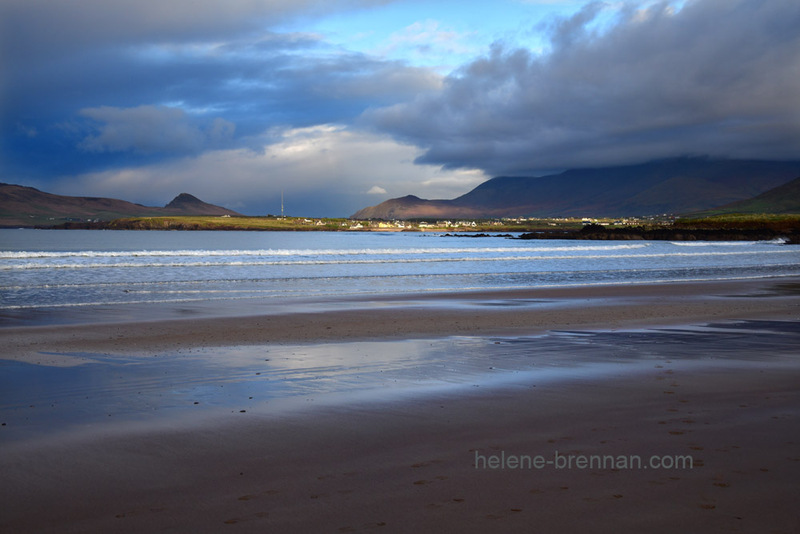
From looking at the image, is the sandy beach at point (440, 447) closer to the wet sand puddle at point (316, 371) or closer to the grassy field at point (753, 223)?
the wet sand puddle at point (316, 371)

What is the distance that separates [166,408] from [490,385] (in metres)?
3.99

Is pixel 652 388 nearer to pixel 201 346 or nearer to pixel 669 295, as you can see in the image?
pixel 201 346

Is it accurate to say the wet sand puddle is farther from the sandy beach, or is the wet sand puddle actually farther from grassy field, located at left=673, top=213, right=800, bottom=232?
grassy field, located at left=673, top=213, right=800, bottom=232

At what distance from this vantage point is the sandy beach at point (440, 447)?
4.31 m

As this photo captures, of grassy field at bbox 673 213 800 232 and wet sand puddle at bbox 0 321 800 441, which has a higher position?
grassy field at bbox 673 213 800 232

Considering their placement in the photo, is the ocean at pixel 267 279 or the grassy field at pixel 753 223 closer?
the ocean at pixel 267 279

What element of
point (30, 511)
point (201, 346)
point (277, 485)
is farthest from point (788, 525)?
point (201, 346)

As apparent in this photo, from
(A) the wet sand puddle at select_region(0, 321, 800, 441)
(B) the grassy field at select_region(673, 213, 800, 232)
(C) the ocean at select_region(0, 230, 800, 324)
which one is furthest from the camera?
(B) the grassy field at select_region(673, 213, 800, 232)

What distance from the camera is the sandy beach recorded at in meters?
4.31

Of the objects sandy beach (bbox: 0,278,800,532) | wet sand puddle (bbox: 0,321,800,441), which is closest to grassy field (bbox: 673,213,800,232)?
wet sand puddle (bbox: 0,321,800,441)

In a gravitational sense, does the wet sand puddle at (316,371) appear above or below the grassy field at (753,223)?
below

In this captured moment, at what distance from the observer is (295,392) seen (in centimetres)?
793

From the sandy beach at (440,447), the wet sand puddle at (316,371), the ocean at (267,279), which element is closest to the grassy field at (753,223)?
the ocean at (267,279)

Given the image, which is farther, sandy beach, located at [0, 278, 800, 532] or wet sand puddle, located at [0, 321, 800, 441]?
wet sand puddle, located at [0, 321, 800, 441]
